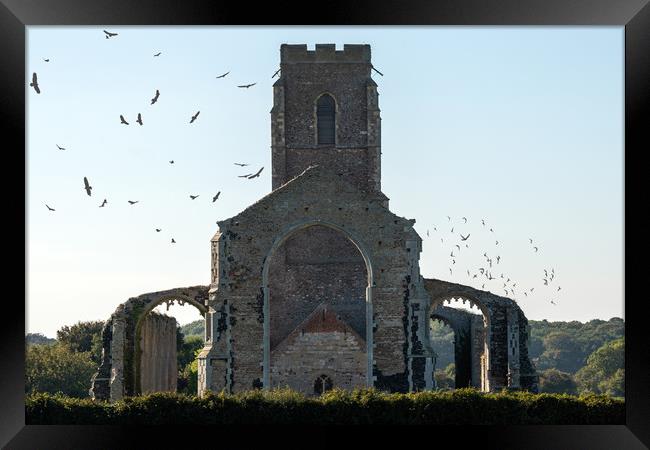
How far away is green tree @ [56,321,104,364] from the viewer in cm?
7569

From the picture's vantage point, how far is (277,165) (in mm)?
47188

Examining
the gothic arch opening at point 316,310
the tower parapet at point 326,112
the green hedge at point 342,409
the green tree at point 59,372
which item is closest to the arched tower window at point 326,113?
the tower parapet at point 326,112

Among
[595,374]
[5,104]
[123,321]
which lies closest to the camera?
[5,104]

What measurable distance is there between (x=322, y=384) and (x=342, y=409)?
1262 centimetres

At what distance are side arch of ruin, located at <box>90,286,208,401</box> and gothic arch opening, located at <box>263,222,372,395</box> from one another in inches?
174

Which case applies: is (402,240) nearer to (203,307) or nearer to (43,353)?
(203,307)

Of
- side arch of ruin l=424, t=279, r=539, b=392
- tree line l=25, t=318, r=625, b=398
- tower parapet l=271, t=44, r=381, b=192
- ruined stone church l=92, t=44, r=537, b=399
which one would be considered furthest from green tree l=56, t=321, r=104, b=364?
side arch of ruin l=424, t=279, r=539, b=392

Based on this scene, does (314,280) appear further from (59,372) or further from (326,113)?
(59,372)

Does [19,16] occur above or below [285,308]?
above

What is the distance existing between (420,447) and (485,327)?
110 ft

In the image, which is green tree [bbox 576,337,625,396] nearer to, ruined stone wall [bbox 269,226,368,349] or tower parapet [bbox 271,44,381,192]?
tower parapet [bbox 271,44,381,192]

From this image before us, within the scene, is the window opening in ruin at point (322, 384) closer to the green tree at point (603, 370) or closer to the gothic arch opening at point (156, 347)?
the gothic arch opening at point (156, 347)

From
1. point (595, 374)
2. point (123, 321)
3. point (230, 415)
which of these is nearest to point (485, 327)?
point (123, 321)

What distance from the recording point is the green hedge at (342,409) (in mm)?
26453
